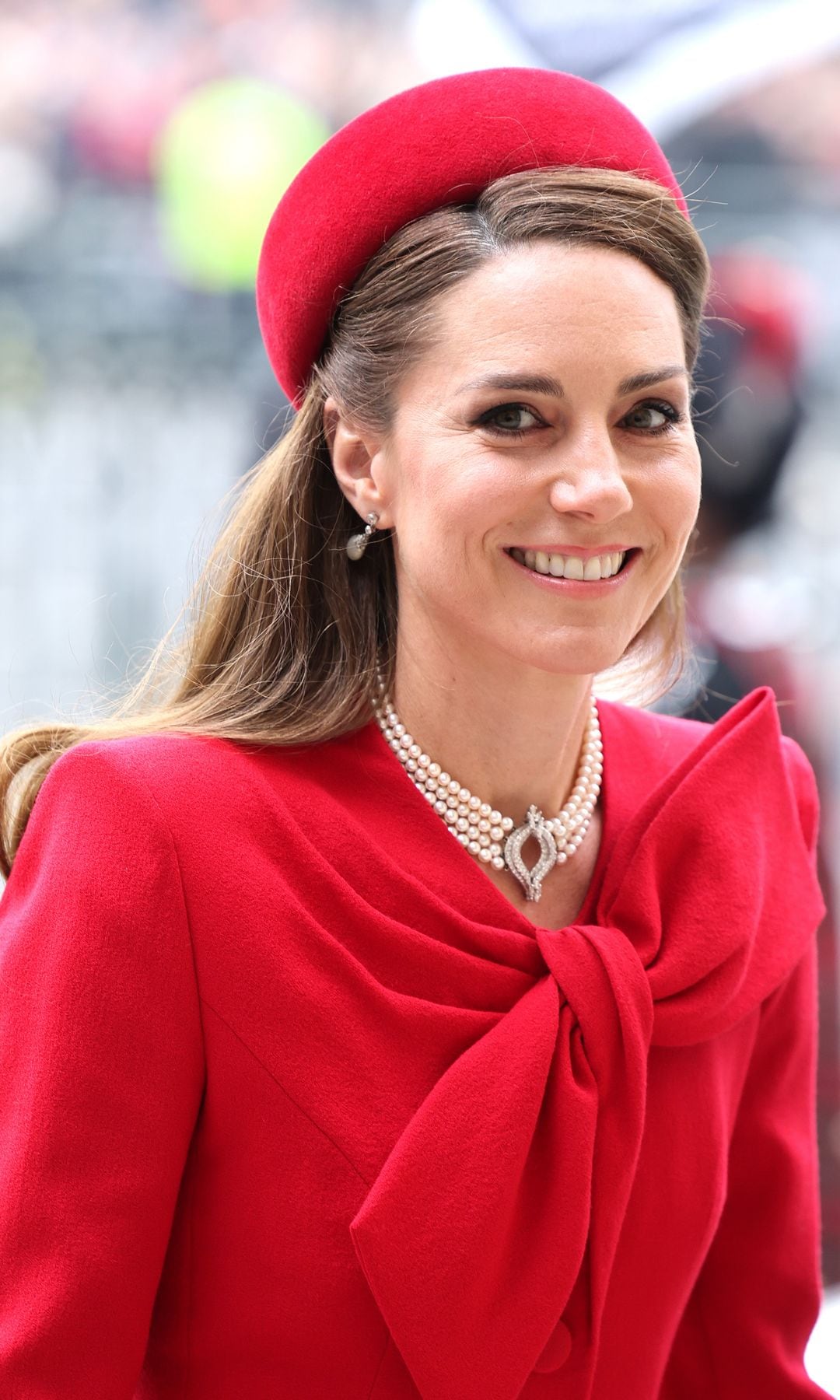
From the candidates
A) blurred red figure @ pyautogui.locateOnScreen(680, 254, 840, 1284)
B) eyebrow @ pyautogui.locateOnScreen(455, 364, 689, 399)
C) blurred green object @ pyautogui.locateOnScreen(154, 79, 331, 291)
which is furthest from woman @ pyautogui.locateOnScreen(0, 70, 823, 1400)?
blurred green object @ pyautogui.locateOnScreen(154, 79, 331, 291)

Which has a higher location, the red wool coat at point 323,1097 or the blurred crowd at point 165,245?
the blurred crowd at point 165,245

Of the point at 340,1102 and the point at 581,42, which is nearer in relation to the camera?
the point at 340,1102

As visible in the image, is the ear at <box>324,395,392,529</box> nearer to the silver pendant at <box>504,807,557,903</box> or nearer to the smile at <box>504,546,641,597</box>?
the smile at <box>504,546,641,597</box>

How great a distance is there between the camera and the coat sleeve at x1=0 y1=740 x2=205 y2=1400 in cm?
120

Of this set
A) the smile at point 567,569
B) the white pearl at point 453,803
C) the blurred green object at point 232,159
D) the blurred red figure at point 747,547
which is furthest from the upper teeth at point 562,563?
the blurred green object at point 232,159

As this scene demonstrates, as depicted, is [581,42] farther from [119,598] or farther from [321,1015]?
[321,1015]

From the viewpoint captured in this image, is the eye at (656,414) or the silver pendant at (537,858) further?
the silver pendant at (537,858)

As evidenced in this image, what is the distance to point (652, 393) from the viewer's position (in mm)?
1328

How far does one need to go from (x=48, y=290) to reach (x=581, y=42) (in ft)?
4.21

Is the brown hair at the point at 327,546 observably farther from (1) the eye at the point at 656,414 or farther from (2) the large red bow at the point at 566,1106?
(2) the large red bow at the point at 566,1106

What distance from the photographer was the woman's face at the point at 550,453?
50.5 inches

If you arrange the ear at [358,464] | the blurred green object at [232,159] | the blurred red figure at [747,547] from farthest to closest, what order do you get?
the blurred green object at [232,159] < the blurred red figure at [747,547] < the ear at [358,464]

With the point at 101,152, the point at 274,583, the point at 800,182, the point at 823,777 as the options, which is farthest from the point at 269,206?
the point at 274,583

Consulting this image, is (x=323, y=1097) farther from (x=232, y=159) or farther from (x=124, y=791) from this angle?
(x=232, y=159)
